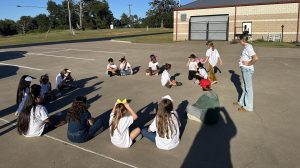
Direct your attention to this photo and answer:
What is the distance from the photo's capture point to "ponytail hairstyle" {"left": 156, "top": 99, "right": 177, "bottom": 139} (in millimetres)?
5910

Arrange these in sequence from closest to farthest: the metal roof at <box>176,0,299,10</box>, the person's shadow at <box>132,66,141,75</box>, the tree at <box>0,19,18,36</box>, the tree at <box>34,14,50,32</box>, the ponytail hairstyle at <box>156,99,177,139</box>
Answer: the ponytail hairstyle at <box>156,99,177,139</box> < the person's shadow at <box>132,66,141,75</box> < the metal roof at <box>176,0,299,10</box> < the tree at <box>0,19,18,36</box> < the tree at <box>34,14,50,32</box>

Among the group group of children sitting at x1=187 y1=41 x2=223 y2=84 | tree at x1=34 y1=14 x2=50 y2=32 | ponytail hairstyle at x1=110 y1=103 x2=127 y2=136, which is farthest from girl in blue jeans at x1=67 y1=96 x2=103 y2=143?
tree at x1=34 y1=14 x2=50 y2=32

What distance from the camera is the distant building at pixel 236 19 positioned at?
1193 inches

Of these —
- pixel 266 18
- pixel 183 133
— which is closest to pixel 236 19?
pixel 266 18

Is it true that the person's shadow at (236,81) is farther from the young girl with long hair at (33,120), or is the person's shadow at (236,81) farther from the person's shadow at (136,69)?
the young girl with long hair at (33,120)

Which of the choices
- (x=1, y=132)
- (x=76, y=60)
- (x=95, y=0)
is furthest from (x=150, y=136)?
(x=95, y=0)

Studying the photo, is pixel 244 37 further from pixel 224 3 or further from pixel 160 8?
pixel 160 8

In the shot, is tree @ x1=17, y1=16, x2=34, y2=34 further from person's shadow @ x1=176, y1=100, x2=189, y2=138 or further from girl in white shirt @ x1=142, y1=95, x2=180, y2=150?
girl in white shirt @ x1=142, y1=95, x2=180, y2=150

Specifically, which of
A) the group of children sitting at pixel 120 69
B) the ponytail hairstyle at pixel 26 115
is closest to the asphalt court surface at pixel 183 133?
the ponytail hairstyle at pixel 26 115

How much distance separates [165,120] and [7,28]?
99.0 m

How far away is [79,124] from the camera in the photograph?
635cm

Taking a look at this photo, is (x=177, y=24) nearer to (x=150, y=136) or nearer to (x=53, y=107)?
(x=53, y=107)

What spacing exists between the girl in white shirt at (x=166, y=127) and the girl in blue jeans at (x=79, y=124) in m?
1.49

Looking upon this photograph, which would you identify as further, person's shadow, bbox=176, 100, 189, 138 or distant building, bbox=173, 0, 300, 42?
distant building, bbox=173, 0, 300, 42
